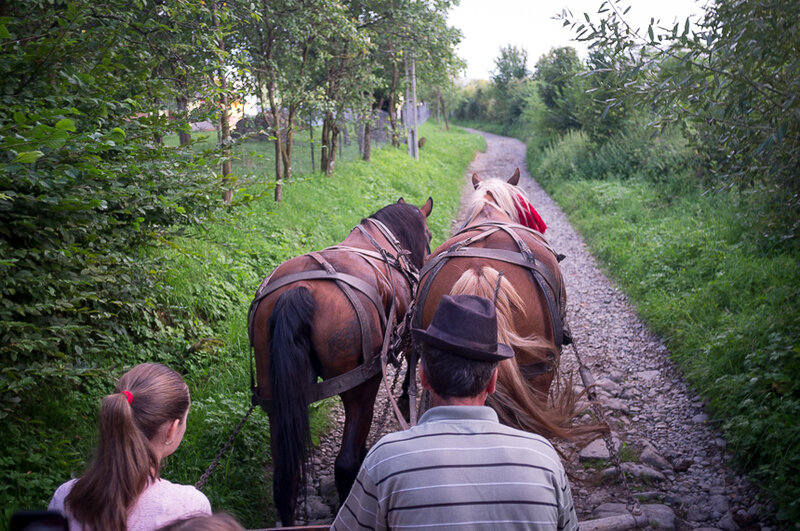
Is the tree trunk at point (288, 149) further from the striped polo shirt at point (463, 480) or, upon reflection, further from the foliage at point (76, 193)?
the striped polo shirt at point (463, 480)

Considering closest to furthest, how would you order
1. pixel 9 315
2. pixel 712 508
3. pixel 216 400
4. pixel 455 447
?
pixel 455 447, pixel 9 315, pixel 712 508, pixel 216 400

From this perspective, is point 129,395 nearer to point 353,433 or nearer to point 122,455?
point 122,455

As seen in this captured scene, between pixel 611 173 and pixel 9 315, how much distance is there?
1511 cm

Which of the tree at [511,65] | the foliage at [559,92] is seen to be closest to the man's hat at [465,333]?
the foliage at [559,92]

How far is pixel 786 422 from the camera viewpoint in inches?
146

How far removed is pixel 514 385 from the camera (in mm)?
2674

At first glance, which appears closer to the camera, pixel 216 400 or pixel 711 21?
pixel 711 21

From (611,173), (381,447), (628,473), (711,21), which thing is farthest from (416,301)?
(611,173)

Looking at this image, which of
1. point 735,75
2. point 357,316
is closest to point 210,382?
point 357,316

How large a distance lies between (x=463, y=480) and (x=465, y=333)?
0.44 metres

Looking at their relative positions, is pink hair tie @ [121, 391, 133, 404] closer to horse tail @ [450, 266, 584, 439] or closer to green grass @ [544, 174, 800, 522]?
horse tail @ [450, 266, 584, 439]

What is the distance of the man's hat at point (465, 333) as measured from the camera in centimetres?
170

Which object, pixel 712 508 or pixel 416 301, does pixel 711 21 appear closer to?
pixel 416 301

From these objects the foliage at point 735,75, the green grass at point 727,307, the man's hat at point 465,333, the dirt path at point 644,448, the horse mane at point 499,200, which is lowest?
the dirt path at point 644,448
